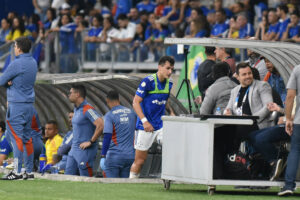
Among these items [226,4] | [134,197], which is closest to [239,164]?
[134,197]

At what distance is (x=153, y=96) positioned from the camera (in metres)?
14.9

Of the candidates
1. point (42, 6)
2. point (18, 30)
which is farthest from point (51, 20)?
point (42, 6)

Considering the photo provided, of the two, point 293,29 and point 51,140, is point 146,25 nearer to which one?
point 293,29

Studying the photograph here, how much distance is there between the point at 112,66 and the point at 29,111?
34.8 ft

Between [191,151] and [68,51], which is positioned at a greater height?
[68,51]

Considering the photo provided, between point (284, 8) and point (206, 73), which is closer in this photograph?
point (206, 73)

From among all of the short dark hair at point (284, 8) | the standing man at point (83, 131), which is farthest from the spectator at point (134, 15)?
the standing man at point (83, 131)

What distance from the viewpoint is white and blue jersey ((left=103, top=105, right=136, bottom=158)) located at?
1590cm

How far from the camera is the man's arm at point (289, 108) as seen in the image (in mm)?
12188

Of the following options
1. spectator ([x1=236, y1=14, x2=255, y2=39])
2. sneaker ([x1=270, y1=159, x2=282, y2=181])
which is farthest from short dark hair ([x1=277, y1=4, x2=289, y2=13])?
sneaker ([x1=270, y1=159, x2=282, y2=181])

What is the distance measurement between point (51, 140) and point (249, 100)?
20.6ft

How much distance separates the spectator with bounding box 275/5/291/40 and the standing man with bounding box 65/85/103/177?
6753mm

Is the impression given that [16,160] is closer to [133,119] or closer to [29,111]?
[29,111]

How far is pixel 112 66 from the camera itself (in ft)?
83.1
